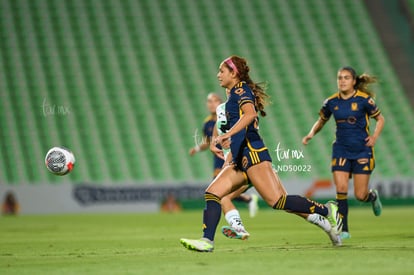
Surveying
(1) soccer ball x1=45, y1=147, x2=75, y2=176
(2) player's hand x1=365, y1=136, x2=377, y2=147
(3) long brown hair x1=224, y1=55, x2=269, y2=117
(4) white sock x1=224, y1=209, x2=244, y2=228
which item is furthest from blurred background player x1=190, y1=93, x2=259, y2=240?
(1) soccer ball x1=45, y1=147, x2=75, y2=176

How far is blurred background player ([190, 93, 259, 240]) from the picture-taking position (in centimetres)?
882

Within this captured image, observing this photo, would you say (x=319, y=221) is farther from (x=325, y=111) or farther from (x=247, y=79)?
(x=325, y=111)

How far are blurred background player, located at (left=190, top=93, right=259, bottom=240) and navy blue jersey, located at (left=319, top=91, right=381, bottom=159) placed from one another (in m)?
1.45

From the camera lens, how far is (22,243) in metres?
10.8

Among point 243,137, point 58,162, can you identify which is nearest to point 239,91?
point 243,137

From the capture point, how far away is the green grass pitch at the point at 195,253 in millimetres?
6965

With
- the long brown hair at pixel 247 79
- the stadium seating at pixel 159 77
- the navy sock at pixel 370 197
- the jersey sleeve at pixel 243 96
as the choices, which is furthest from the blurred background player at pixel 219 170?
the stadium seating at pixel 159 77

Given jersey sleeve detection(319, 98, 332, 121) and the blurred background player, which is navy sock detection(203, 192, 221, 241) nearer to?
the blurred background player

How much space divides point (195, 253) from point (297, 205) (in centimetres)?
112

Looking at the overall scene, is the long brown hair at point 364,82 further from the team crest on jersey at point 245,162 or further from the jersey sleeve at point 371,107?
the team crest on jersey at point 245,162

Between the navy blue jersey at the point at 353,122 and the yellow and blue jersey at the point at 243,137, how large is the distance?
2604mm

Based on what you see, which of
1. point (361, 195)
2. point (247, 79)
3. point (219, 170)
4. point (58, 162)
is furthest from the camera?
point (219, 170)

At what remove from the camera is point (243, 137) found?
8.62 meters

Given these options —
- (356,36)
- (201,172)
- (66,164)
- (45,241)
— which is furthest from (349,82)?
(356,36)
